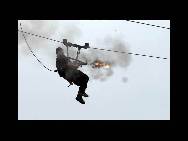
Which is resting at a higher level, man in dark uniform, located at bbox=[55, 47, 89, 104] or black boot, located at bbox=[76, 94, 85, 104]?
man in dark uniform, located at bbox=[55, 47, 89, 104]

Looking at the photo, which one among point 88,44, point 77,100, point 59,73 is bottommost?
point 77,100

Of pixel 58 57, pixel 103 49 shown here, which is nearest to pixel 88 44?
pixel 103 49

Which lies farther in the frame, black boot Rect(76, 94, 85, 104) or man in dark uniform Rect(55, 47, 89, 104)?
black boot Rect(76, 94, 85, 104)

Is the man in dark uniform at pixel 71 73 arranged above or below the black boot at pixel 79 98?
above

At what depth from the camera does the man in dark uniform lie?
49.1 feet

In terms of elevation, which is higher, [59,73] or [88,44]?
[88,44]

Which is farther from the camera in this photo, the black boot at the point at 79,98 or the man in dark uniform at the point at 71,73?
the black boot at the point at 79,98

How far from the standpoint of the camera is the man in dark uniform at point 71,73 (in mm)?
14977

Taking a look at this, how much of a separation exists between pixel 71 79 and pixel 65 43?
1.55m

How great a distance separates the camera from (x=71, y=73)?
15.1 metres

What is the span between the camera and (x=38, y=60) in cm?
1466

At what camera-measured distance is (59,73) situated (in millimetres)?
15141

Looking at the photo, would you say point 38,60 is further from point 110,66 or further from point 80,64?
point 110,66

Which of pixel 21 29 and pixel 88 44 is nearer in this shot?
pixel 88 44
